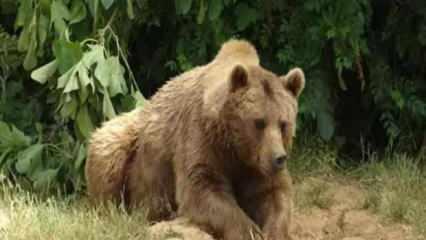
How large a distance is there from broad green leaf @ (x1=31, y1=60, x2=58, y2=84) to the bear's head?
62.9 inches

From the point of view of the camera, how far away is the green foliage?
8.12 meters

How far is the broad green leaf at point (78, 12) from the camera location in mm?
8188

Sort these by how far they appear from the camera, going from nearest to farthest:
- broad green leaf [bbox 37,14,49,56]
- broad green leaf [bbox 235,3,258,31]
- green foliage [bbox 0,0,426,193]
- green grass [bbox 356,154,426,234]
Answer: green grass [bbox 356,154,426,234] → green foliage [bbox 0,0,426,193] → broad green leaf [bbox 37,14,49,56] → broad green leaf [bbox 235,3,258,31]

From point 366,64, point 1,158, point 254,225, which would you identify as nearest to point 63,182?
point 1,158

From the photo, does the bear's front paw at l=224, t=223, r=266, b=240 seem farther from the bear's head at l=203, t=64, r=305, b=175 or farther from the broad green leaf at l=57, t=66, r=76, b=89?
the broad green leaf at l=57, t=66, r=76, b=89

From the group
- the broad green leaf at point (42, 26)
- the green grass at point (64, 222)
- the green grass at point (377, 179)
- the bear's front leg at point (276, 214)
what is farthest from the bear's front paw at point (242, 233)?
the broad green leaf at point (42, 26)

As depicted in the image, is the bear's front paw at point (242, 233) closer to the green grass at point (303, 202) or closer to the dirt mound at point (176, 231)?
the dirt mound at point (176, 231)

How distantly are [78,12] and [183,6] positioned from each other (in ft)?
2.55

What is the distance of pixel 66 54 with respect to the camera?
26.1 ft

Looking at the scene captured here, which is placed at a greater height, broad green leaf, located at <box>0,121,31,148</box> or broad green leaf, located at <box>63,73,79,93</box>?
broad green leaf, located at <box>63,73,79,93</box>

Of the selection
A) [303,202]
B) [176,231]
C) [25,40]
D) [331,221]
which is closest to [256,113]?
[176,231]

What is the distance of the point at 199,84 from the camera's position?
24.0 feet

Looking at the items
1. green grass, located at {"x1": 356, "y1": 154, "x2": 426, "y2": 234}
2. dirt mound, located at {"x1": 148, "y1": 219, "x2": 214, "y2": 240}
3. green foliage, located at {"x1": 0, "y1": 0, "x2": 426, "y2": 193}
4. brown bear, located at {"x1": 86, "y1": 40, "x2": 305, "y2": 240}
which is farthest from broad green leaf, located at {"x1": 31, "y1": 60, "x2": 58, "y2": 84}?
green grass, located at {"x1": 356, "y1": 154, "x2": 426, "y2": 234}

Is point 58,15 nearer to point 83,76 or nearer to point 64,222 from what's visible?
point 83,76
